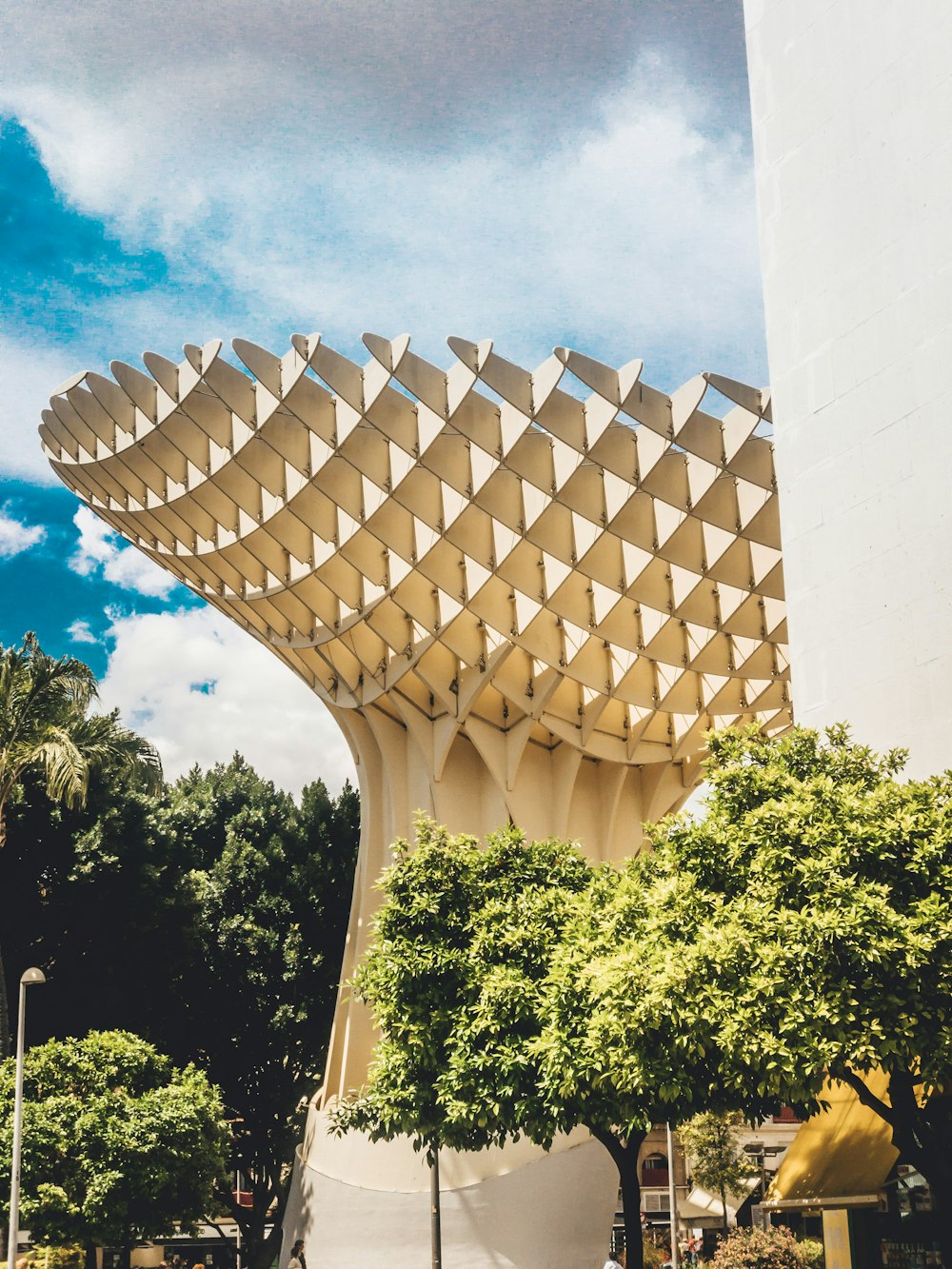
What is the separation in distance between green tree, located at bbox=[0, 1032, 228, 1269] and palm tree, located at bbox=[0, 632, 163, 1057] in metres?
2.06

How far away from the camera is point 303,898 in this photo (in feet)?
141

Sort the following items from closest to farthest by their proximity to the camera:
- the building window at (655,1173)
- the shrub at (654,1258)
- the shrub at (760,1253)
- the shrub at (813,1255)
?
the shrub at (760,1253) → the shrub at (813,1255) → the shrub at (654,1258) → the building window at (655,1173)

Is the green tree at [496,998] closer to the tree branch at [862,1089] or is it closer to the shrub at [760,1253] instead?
the tree branch at [862,1089]

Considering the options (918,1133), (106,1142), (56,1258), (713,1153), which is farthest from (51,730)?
(713,1153)

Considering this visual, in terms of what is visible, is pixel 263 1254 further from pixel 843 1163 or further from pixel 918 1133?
pixel 918 1133

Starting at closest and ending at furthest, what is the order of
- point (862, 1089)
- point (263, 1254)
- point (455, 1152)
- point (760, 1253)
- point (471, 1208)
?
point (862, 1089)
point (760, 1253)
point (471, 1208)
point (455, 1152)
point (263, 1254)

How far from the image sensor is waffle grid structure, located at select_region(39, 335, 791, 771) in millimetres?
27047

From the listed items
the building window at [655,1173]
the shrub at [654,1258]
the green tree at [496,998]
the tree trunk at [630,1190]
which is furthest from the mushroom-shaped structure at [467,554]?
the building window at [655,1173]

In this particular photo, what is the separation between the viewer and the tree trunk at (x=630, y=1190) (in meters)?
17.5

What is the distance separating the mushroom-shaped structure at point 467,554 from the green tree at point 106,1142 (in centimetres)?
513

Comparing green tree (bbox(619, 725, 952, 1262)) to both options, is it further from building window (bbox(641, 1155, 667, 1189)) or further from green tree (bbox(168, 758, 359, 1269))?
building window (bbox(641, 1155, 667, 1189))

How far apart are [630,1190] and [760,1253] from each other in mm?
8961

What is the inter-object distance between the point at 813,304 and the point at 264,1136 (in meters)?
35.9

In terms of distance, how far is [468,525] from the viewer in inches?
1187
